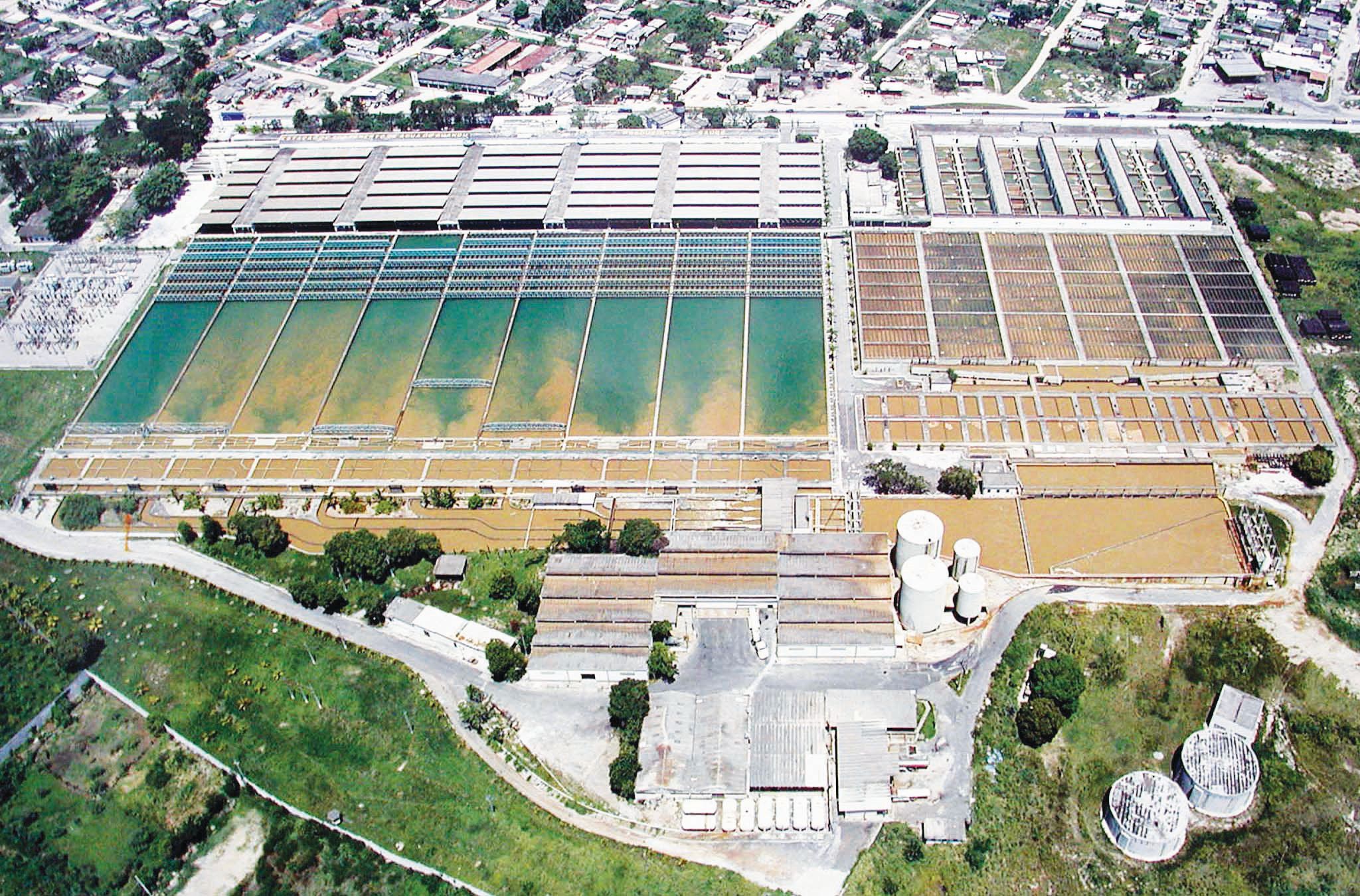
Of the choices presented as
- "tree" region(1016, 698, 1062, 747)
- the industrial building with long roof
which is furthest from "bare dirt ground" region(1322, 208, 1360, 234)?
"tree" region(1016, 698, 1062, 747)

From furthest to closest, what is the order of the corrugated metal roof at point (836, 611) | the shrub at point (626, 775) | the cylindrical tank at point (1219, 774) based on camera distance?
the corrugated metal roof at point (836, 611)
the shrub at point (626, 775)
the cylindrical tank at point (1219, 774)

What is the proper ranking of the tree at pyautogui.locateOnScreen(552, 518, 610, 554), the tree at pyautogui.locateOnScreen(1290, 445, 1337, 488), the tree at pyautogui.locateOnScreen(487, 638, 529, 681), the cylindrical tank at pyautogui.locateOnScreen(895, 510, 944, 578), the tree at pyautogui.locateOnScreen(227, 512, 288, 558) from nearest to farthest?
the tree at pyautogui.locateOnScreen(487, 638, 529, 681)
the cylindrical tank at pyautogui.locateOnScreen(895, 510, 944, 578)
the tree at pyautogui.locateOnScreen(552, 518, 610, 554)
the tree at pyautogui.locateOnScreen(1290, 445, 1337, 488)
the tree at pyautogui.locateOnScreen(227, 512, 288, 558)

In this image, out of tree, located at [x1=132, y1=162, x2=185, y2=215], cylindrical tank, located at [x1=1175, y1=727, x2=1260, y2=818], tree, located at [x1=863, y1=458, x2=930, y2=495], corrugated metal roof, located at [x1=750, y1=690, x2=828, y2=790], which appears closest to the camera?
cylindrical tank, located at [x1=1175, y1=727, x2=1260, y2=818]

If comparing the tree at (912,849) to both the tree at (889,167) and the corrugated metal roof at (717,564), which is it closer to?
the corrugated metal roof at (717,564)

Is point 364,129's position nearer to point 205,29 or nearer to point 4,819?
point 205,29

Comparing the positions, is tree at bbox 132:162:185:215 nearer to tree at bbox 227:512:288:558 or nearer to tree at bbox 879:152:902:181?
tree at bbox 227:512:288:558

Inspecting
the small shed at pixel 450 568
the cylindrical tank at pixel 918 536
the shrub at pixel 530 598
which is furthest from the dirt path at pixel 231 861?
the cylindrical tank at pixel 918 536

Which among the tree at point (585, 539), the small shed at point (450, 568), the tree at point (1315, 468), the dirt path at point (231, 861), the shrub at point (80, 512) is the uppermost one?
the tree at point (1315, 468)
